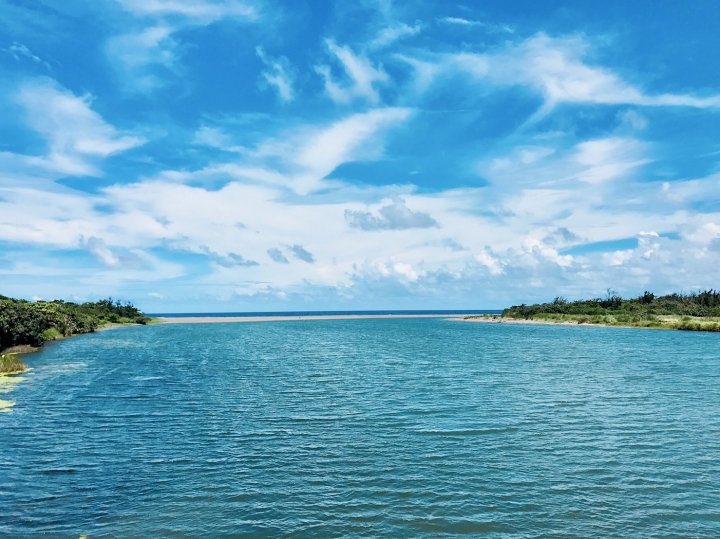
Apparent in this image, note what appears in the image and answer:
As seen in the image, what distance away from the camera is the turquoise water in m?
19.1

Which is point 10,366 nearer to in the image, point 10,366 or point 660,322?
point 10,366

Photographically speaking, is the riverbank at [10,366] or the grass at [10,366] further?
the grass at [10,366]

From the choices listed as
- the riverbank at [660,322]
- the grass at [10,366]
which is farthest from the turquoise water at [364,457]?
the riverbank at [660,322]

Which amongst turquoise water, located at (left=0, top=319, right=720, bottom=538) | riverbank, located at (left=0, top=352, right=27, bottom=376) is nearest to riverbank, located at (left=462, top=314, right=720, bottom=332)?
turquoise water, located at (left=0, top=319, right=720, bottom=538)

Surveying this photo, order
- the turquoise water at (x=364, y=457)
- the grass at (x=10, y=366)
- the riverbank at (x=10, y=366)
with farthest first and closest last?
the grass at (x=10, y=366) → the riverbank at (x=10, y=366) → the turquoise water at (x=364, y=457)

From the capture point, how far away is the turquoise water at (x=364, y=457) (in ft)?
62.7

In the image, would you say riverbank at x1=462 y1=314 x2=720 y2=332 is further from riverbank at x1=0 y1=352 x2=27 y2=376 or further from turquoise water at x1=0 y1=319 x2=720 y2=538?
riverbank at x1=0 y1=352 x2=27 y2=376

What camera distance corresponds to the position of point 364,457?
86.4 ft

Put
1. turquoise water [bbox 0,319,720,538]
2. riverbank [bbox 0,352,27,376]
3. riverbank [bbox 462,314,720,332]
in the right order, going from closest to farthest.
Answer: turquoise water [bbox 0,319,720,538] → riverbank [bbox 0,352,27,376] → riverbank [bbox 462,314,720,332]

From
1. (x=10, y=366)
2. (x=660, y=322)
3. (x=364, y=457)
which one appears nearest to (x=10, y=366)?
(x=10, y=366)

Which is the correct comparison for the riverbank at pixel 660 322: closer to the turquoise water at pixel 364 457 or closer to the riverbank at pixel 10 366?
the turquoise water at pixel 364 457

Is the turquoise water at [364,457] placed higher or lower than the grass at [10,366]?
lower

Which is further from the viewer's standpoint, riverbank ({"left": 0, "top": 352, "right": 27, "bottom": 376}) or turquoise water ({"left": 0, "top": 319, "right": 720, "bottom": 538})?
riverbank ({"left": 0, "top": 352, "right": 27, "bottom": 376})

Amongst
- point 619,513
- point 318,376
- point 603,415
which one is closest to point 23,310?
point 318,376
